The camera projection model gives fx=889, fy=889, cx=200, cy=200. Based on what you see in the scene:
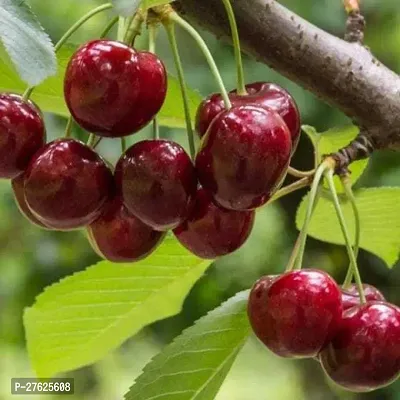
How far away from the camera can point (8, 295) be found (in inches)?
90.7

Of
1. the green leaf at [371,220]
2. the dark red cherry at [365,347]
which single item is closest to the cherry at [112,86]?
the dark red cherry at [365,347]

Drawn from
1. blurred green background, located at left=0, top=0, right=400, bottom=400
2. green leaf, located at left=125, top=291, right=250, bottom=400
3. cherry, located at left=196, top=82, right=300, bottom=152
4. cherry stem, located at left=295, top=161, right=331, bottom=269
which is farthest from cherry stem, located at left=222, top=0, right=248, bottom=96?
blurred green background, located at left=0, top=0, right=400, bottom=400

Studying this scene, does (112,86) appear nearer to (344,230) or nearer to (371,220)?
(344,230)

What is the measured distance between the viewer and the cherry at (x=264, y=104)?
71 cm

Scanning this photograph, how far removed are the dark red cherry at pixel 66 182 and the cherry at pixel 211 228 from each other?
0.24ft

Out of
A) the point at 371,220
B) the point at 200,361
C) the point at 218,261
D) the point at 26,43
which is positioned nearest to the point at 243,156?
the point at 26,43

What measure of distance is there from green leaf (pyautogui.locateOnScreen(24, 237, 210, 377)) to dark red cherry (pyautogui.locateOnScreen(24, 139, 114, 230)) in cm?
30

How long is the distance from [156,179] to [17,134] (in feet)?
0.39

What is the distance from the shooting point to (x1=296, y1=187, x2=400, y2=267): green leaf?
3.32 feet

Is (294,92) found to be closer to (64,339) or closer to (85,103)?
(64,339)

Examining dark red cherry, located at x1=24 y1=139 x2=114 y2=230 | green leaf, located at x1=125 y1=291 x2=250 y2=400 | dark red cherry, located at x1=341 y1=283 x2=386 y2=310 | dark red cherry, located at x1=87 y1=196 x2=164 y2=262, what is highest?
dark red cherry, located at x1=24 y1=139 x2=114 y2=230

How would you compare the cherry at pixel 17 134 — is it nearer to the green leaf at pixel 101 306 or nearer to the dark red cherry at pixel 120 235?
the dark red cherry at pixel 120 235

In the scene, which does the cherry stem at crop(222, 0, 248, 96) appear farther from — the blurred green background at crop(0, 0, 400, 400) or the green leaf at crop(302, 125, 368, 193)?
the blurred green background at crop(0, 0, 400, 400)

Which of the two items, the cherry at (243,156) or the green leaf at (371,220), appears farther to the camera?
the green leaf at (371,220)
